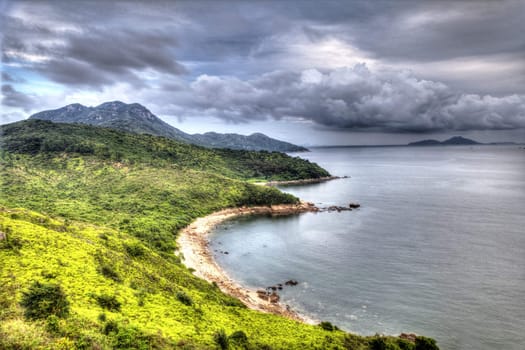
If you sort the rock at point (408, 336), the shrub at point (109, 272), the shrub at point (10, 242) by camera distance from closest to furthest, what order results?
1. the shrub at point (10, 242)
2. the shrub at point (109, 272)
3. the rock at point (408, 336)

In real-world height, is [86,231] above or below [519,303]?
above

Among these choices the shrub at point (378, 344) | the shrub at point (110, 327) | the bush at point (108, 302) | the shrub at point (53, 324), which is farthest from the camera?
the shrub at point (378, 344)

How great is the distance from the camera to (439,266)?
7300cm

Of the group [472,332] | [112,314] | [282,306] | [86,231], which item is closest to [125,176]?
[86,231]

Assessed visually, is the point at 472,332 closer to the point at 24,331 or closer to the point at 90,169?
the point at 24,331

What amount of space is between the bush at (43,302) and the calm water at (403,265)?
4168 cm

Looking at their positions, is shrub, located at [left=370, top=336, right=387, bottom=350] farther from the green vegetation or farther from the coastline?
the coastline

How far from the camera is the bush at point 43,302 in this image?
75.3 feet

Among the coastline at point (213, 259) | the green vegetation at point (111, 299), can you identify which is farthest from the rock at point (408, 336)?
the coastline at point (213, 259)

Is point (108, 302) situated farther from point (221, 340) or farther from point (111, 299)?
point (221, 340)

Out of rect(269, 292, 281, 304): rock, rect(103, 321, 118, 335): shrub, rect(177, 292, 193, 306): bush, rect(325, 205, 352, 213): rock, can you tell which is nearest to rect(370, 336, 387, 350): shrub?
rect(177, 292, 193, 306): bush

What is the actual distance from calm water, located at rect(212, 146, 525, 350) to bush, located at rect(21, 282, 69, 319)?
41683 mm

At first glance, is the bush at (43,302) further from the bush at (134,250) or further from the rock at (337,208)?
the rock at (337,208)

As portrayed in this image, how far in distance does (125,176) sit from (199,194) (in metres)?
39.5
